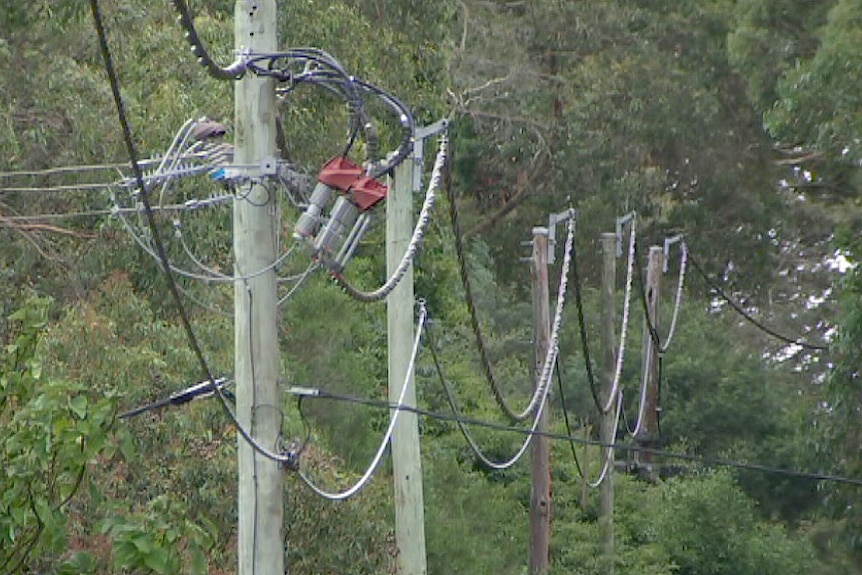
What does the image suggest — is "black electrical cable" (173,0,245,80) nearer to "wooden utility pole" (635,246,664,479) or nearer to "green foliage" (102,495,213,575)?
"green foliage" (102,495,213,575)

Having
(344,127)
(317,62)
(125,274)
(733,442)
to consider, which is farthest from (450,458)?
(317,62)

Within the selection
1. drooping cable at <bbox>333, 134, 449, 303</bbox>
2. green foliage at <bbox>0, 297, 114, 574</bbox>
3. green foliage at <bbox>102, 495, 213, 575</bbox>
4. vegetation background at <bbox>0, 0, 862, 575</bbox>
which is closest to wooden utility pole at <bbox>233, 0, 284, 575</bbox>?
vegetation background at <bbox>0, 0, 862, 575</bbox>

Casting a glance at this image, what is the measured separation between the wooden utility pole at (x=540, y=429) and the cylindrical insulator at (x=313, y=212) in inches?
365

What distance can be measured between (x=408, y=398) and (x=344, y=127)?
6.36m

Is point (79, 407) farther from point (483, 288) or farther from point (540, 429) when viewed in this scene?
point (483, 288)

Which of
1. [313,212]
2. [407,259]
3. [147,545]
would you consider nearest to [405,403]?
[407,259]

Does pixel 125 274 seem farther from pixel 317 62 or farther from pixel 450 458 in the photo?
pixel 450 458

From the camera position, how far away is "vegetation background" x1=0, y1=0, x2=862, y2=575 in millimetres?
15367

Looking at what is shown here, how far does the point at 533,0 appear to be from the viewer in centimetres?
3741

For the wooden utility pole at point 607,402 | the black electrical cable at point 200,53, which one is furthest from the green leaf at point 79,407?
the wooden utility pole at point 607,402

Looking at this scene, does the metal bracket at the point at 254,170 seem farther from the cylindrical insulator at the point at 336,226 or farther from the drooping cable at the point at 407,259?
the drooping cable at the point at 407,259

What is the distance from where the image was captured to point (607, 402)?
24938 millimetres

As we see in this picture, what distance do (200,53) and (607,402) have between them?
1533 centimetres

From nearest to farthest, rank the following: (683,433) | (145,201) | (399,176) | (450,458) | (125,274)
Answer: (145,201) < (399,176) < (125,274) < (450,458) < (683,433)
